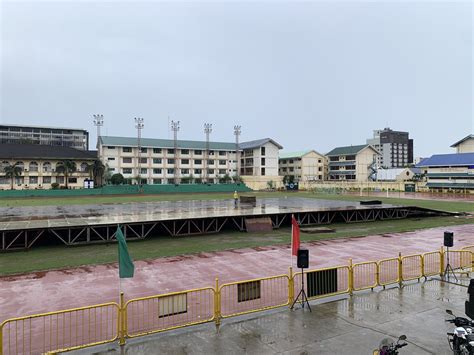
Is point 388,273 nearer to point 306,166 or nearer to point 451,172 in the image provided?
point 451,172

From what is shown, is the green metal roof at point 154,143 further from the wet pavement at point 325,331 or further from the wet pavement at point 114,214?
the wet pavement at point 325,331

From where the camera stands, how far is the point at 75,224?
866 inches

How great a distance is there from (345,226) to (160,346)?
76.0 ft

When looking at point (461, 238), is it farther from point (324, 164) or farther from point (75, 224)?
point (324, 164)

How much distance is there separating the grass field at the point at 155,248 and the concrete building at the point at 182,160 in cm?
7083

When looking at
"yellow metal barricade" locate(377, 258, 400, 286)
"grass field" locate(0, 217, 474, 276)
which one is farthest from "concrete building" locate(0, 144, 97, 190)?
"yellow metal barricade" locate(377, 258, 400, 286)

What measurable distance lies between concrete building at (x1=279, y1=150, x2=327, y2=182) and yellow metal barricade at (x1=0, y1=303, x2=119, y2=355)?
105 metres

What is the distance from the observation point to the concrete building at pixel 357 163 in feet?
365

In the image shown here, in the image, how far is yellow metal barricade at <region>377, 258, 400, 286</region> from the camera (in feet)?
41.3

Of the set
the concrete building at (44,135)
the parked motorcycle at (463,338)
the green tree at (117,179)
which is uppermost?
the concrete building at (44,135)

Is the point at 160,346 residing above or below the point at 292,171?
below

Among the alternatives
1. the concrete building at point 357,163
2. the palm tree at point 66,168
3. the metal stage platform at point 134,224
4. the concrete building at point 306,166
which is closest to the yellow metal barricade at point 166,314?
the metal stage platform at point 134,224

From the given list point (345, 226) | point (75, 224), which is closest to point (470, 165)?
point (345, 226)

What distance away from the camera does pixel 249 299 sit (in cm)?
1042
